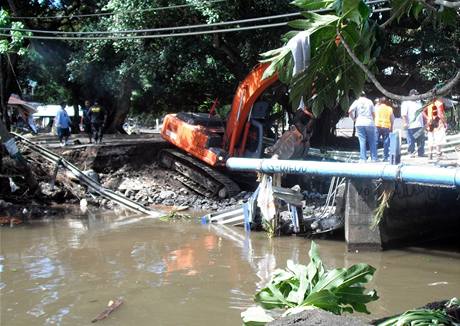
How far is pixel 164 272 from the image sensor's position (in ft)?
33.9

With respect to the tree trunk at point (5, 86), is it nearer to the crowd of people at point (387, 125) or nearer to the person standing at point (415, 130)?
the crowd of people at point (387, 125)

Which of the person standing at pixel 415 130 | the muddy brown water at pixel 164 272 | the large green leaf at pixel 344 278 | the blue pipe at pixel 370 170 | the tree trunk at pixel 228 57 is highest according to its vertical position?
the tree trunk at pixel 228 57

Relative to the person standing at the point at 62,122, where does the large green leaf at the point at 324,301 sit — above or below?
below

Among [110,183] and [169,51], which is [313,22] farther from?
[110,183]

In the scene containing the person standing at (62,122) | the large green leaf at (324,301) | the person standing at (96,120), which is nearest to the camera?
the large green leaf at (324,301)

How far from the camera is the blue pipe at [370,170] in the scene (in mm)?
9922

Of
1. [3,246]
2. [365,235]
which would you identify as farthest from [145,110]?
[365,235]

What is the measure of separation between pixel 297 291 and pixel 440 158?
34.7ft

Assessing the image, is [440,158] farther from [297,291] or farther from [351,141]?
[351,141]

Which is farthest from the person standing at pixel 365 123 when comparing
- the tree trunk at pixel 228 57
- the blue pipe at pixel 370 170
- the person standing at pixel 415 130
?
the tree trunk at pixel 228 57

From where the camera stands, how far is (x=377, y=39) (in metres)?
4.10

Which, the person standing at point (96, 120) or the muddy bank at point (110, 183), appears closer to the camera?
the muddy bank at point (110, 183)

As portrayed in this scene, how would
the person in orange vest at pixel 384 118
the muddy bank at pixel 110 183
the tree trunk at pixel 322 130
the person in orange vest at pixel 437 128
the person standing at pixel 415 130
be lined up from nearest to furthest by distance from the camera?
the person in orange vest at pixel 437 128 < the person in orange vest at pixel 384 118 < the person standing at pixel 415 130 < the muddy bank at pixel 110 183 < the tree trunk at pixel 322 130

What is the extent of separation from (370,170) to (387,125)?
183 inches
